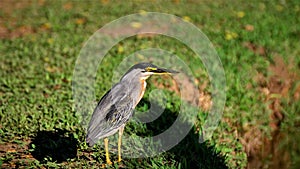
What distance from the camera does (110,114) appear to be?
14.0ft

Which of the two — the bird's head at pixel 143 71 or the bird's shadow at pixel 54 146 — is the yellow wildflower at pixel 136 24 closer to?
the bird's shadow at pixel 54 146

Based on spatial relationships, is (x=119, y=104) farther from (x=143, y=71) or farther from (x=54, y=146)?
(x=54, y=146)

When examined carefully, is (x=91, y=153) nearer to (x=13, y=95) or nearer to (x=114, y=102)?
(x=114, y=102)

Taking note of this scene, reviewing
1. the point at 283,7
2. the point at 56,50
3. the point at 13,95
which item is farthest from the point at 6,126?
the point at 283,7

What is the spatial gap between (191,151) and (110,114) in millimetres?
1247

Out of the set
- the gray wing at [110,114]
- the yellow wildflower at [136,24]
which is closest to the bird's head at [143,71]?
the gray wing at [110,114]

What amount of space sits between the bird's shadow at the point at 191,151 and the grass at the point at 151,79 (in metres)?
0.01

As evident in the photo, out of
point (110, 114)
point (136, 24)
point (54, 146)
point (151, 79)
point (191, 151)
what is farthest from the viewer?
point (136, 24)

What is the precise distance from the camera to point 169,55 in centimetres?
730

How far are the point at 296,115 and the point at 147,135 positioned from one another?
8.69ft

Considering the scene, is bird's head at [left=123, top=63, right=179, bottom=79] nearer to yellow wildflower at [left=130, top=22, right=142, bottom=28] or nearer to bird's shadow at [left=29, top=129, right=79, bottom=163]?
bird's shadow at [left=29, top=129, right=79, bottom=163]

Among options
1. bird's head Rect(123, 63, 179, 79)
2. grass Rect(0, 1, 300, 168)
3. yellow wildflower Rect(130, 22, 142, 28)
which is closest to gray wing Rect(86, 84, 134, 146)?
bird's head Rect(123, 63, 179, 79)

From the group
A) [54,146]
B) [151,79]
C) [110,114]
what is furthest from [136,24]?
[110,114]

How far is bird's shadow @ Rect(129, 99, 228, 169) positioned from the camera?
190 inches
